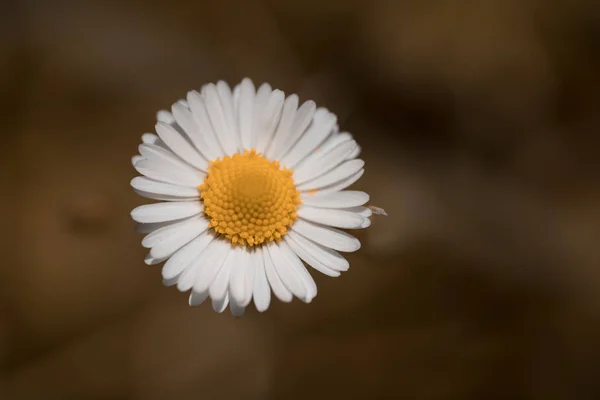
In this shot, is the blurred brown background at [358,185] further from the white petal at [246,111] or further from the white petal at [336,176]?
the white petal at [246,111]

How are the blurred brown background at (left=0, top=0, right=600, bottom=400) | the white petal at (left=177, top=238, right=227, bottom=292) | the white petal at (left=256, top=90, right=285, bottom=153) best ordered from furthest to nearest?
1. the blurred brown background at (left=0, top=0, right=600, bottom=400)
2. the white petal at (left=256, top=90, right=285, bottom=153)
3. the white petal at (left=177, top=238, right=227, bottom=292)

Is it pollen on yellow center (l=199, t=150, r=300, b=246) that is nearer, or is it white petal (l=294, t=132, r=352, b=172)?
pollen on yellow center (l=199, t=150, r=300, b=246)

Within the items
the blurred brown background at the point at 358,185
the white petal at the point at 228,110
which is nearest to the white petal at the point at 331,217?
the white petal at the point at 228,110

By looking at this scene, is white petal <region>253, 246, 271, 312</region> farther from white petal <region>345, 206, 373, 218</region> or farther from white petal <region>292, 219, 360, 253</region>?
white petal <region>345, 206, 373, 218</region>

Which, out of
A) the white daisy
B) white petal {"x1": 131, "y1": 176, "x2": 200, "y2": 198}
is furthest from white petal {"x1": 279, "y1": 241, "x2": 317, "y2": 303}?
white petal {"x1": 131, "y1": 176, "x2": 200, "y2": 198}

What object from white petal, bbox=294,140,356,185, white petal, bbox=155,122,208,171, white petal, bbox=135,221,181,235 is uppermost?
white petal, bbox=294,140,356,185

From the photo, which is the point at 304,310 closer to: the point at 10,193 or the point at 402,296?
the point at 402,296

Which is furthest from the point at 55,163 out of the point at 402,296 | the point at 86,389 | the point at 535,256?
the point at 535,256
